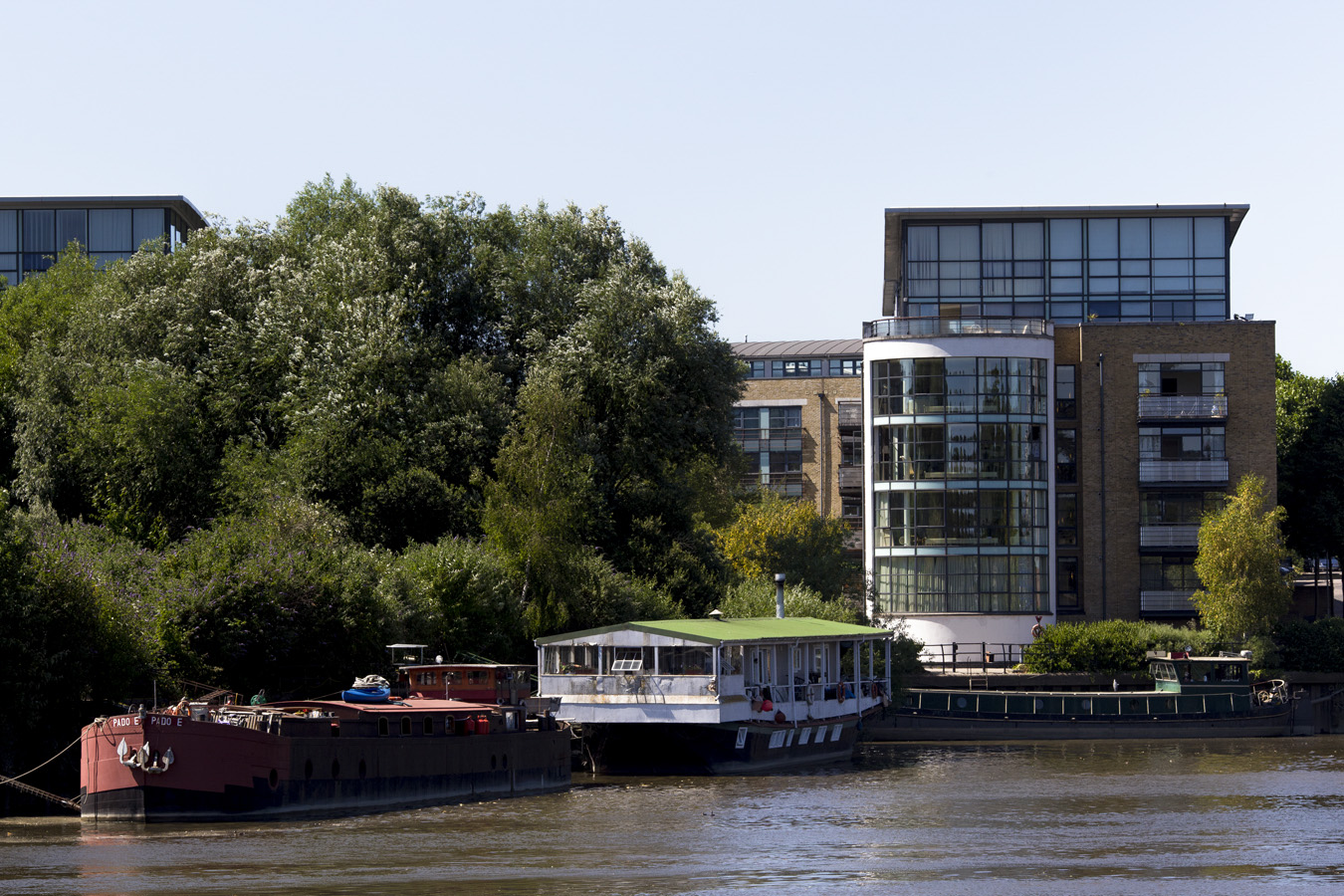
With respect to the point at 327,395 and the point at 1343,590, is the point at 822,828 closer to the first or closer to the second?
the point at 327,395

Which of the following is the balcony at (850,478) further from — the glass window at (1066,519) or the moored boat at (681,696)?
the moored boat at (681,696)

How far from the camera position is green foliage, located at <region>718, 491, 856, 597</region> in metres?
97.1

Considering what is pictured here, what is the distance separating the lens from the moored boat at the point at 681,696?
54000 millimetres

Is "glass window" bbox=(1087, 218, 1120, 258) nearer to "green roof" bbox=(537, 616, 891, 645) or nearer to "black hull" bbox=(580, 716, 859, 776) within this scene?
"green roof" bbox=(537, 616, 891, 645)

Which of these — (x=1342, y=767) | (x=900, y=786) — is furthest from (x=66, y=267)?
(x=1342, y=767)

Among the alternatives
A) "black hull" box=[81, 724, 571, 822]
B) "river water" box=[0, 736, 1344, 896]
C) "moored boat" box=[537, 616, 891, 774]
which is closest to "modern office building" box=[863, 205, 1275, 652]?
"moored boat" box=[537, 616, 891, 774]

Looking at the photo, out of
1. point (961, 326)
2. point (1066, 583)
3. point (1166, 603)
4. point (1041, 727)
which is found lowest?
point (1041, 727)

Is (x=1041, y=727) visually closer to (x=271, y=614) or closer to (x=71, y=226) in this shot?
(x=271, y=614)

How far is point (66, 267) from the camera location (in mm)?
90125

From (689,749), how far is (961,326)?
40403 mm

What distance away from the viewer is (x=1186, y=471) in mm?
91938

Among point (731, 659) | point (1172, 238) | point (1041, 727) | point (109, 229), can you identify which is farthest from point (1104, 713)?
point (109, 229)

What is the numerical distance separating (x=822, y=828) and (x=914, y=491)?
164 feet

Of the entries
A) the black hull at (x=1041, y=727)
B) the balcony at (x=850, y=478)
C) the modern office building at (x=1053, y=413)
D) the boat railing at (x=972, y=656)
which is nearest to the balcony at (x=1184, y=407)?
the modern office building at (x=1053, y=413)
